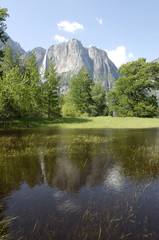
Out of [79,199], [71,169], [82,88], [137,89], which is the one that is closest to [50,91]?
[82,88]

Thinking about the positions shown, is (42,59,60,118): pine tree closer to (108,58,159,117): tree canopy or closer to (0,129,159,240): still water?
(108,58,159,117): tree canopy

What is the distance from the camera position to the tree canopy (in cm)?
4691

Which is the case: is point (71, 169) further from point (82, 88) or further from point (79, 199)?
point (82, 88)


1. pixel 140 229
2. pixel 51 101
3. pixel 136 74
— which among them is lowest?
pixel 140 229

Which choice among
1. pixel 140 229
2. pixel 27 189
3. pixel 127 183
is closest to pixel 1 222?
pixel 27 189

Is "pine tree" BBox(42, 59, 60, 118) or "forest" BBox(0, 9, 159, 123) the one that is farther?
"pine tree" BBox(42, 59, 60, 118)

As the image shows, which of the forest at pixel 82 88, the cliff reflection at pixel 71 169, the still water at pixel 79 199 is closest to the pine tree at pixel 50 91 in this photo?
the forest at pixel 82 88

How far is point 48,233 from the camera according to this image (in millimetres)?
3602

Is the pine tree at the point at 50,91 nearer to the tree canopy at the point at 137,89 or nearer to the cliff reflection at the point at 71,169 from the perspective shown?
the tree canopy at the point at 137,89

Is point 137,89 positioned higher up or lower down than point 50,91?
higher up

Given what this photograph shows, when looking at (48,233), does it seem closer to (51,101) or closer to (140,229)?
(140,229)

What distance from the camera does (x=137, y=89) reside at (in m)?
48.8

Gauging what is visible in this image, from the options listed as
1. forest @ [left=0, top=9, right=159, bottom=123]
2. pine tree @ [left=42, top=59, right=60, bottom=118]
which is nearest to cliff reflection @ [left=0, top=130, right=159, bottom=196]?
forest @ [left=0, top=9, right=159, bottom=123]

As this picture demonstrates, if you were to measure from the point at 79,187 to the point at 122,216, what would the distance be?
2053mm
